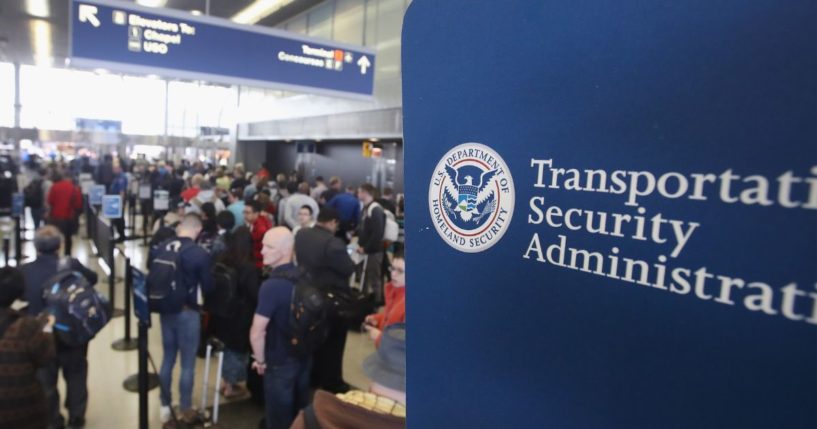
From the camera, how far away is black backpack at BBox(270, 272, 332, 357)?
3.19m

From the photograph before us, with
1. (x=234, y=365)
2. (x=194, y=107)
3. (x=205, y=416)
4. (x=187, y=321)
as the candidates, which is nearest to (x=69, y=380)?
(x=187, y=321)

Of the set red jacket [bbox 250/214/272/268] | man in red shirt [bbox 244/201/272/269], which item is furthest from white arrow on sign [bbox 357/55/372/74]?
red jacket [bbox 250/214/272/268]

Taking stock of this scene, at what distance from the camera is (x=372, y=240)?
627 centimetres

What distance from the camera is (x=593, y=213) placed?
2.53ft

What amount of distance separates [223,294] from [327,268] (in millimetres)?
884

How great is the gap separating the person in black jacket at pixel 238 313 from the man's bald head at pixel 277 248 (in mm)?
1009

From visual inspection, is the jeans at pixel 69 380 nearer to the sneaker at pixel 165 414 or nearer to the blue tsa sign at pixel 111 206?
the sneaker at pixel 165 414

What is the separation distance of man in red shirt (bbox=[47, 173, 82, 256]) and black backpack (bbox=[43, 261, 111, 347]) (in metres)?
6.40

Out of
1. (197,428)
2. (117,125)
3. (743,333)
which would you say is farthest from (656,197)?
(117,125)

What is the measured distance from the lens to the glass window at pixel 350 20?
10.5 m

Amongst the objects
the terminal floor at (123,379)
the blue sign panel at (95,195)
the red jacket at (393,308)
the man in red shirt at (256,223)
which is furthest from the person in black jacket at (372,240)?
the blue sign panel at (95,195)

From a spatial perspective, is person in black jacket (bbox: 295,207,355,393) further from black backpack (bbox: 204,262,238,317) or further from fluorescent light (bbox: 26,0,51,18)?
fluorescent light (bbox: 26,0,51,18)

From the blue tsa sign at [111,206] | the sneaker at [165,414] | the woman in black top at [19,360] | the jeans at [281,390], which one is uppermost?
the blue tsa sign at [111,206]

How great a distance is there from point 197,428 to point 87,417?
36.4 inches
